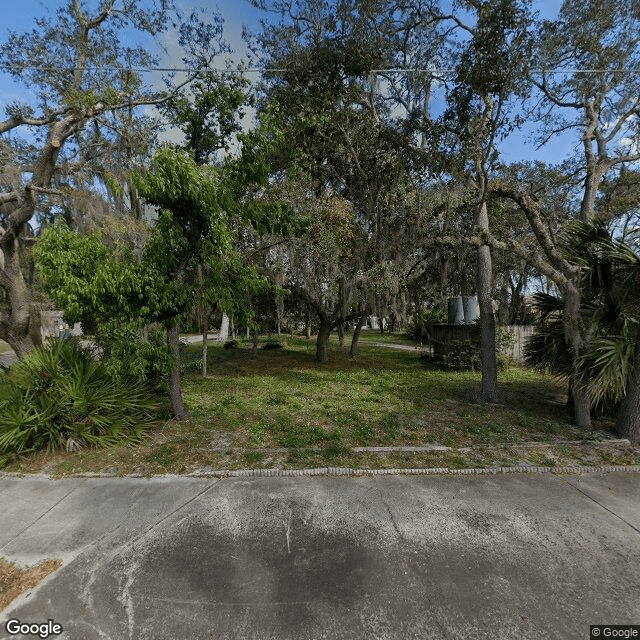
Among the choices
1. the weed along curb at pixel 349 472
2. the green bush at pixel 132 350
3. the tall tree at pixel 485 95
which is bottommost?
the weed along curb at pixel 349 472

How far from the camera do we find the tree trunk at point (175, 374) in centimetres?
541

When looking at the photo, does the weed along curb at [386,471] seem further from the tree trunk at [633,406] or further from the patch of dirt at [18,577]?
the patch of dirt at [18,577]

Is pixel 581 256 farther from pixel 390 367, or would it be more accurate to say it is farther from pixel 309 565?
pixel 390 367

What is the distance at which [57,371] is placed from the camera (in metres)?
4.99

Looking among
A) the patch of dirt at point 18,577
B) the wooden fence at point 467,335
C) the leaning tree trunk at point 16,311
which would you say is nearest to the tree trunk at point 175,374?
the patch of dirt at point 18,577

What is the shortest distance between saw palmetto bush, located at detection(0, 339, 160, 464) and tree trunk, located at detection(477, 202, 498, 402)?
23.1 ft

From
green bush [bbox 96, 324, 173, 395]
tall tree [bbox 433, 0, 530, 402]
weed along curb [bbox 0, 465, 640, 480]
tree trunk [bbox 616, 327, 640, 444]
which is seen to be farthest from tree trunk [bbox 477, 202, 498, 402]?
green bush [bbox 96, 324, 173, 395]

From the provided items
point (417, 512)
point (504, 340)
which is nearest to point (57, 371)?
point (417, 512)

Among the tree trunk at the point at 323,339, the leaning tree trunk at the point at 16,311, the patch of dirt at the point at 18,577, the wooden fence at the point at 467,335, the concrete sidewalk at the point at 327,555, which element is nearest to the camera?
the concrete sidewalk at the point at 327,555

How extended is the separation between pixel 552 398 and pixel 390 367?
555cm

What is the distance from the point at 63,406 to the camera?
4.73 meters

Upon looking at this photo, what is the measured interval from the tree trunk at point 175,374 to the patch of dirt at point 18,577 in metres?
2.93

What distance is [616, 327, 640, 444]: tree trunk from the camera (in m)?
5.04

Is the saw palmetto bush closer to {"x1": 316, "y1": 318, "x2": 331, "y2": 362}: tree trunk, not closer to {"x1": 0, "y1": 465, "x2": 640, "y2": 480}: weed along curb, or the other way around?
{"x1": 0, "y1": 465, "x2": 640, "y2": 480}: weed along curb
